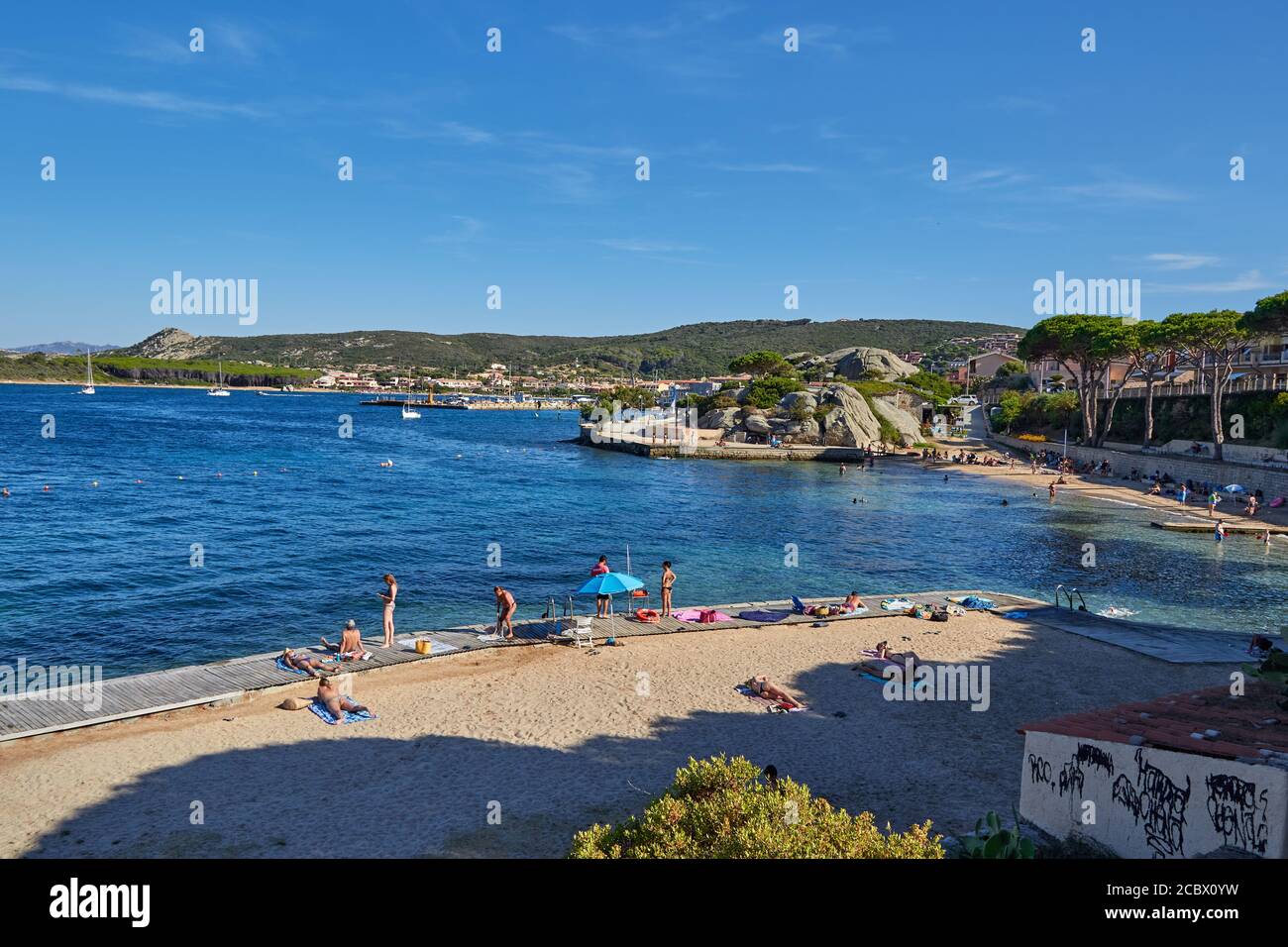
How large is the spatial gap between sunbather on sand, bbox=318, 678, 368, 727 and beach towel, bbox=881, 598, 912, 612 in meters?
14.3

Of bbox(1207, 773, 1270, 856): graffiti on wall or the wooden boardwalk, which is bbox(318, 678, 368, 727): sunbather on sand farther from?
bbox(1207, 773, 1270, 856): graffiti on wall

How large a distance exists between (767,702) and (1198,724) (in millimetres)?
8266

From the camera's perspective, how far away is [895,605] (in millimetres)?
23359

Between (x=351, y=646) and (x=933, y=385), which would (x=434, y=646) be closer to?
(x=351, y=646)

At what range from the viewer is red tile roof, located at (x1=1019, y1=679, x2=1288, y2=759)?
7.61 metres

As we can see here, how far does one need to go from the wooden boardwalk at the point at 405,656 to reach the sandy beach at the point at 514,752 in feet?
1.41

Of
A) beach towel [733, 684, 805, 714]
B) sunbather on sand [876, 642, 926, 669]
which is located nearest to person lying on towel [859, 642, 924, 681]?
sunbather on sand [876, 642, 926, 669]

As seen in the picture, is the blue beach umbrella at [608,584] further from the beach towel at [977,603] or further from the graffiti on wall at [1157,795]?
the graffiti on wall at [1157,795]

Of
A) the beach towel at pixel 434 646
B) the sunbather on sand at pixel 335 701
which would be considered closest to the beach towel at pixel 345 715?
the sunbather on sand at pixel 335 701

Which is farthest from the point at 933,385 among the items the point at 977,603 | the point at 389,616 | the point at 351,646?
the point at 351,646

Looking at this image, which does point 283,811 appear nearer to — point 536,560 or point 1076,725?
point 1076,725

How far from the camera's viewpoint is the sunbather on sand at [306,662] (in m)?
17.0

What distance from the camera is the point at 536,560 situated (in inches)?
1261
